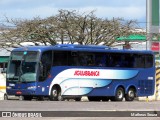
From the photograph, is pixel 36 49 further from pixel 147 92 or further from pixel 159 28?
pixel 159 28

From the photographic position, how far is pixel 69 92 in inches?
1319

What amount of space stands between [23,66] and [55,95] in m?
2.63

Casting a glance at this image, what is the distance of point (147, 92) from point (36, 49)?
31.6 ft

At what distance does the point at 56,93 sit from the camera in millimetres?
32906

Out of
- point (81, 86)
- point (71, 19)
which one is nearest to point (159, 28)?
point (71, 19)

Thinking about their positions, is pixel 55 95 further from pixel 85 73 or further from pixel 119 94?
pixel 119 94

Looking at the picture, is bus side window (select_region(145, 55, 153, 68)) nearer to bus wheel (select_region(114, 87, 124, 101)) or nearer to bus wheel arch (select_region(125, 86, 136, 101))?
A: bus wheel arch (select_region(125, 86, 136, 101))

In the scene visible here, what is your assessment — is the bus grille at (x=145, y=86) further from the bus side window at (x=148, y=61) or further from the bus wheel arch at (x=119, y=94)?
the bus wheel arch at (x=119, y=94)

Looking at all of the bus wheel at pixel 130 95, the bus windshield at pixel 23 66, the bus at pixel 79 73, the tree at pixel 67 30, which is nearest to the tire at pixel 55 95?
the bus at pixel 79 73

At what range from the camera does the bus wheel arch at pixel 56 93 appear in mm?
32469

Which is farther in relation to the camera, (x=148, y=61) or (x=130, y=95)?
(x=148, y=61)

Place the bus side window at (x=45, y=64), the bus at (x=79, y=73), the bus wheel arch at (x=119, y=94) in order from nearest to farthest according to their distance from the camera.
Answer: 1. the bus side window at (x=45, y=64)
2. the bus at (x=79, y=73)
3. the bus wheel arch at (x=119, y=94)

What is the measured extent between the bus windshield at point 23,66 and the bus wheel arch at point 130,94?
289 inches

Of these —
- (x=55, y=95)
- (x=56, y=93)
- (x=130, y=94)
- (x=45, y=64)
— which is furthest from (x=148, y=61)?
(x=45, y=64)
